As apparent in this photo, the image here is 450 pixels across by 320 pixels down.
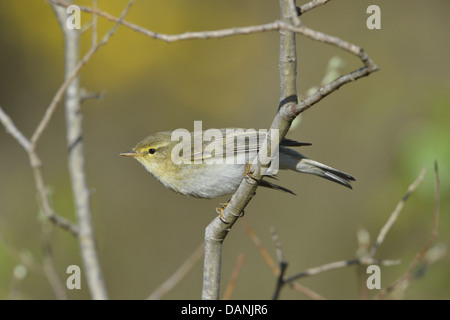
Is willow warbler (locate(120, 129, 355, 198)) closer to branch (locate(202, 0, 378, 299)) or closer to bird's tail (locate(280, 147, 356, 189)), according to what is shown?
bird's tail (locate(280, 147, 356, 189))

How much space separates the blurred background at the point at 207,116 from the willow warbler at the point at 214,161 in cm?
203

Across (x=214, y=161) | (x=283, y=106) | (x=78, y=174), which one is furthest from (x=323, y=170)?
(x=283, y=106)

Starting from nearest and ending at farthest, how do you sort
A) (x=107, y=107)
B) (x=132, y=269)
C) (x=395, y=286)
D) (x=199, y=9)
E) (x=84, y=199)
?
(x=395, y=286) → (x=84, y=199) → (x=132, y=269) → (x=107, y=107) → (x=199, y=9)

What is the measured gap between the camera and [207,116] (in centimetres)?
723

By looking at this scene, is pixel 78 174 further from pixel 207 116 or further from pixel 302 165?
pixel 207 116

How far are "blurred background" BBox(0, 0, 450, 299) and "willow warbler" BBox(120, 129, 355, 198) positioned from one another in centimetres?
203

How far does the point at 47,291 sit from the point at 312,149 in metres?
3.62

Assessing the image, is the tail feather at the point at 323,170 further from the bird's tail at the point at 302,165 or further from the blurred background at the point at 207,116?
the blurred background at the point at 207,116

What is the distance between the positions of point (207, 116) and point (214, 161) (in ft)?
12.4
